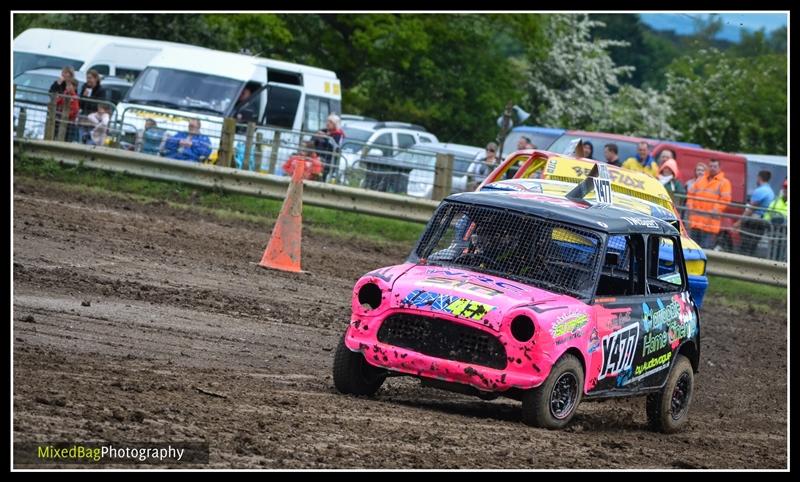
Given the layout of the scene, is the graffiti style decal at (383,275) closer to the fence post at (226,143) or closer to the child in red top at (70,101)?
the fence post at (226,143)

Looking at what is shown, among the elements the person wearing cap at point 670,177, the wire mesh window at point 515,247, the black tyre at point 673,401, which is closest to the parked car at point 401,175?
the person wearing cap at point 670,177

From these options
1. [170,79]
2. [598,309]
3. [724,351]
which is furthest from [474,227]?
[170,79]

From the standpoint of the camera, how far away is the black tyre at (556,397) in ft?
29.3

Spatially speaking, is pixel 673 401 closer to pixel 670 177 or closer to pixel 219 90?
pixel 670 177

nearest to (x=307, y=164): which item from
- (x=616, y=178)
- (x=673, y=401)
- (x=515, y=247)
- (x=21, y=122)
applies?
(x=21, y=122)

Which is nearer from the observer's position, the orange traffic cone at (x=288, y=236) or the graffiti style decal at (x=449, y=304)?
the graffiti style decal at (x=449, y=304)

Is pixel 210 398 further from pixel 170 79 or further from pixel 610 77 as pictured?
pixel 610 77

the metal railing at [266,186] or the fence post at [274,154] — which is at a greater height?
the fence post at [274,154]

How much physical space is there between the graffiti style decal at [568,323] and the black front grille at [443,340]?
37 centimetres

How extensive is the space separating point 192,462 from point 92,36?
26.3 metres

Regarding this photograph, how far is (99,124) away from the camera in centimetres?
2258

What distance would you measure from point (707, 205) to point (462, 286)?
43.4ft

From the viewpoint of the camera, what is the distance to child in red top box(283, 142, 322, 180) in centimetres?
2189
